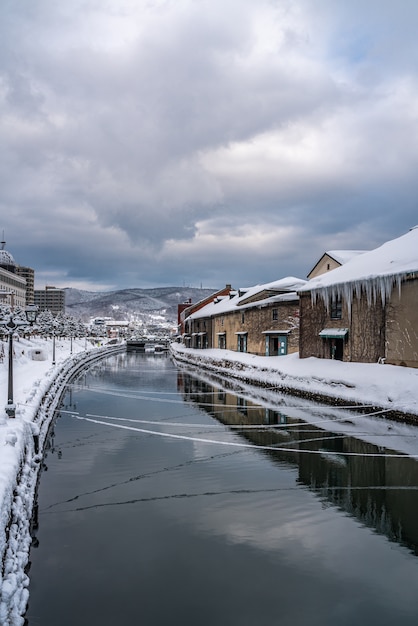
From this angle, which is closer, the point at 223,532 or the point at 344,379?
the point at 223,532

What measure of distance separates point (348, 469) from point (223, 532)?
6.48 m

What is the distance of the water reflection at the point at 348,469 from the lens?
10836 millimetres

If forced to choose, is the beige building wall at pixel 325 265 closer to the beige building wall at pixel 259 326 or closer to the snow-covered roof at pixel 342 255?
the snow-covered roof at pixel 342 255

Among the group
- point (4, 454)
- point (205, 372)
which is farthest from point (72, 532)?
point (205, 372)

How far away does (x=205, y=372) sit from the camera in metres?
52.9

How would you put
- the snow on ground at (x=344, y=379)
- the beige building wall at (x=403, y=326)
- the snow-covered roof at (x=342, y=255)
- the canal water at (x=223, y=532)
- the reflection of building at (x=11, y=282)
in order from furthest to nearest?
the reflection of building at (x=11, y=282) < the snow-covered roof at (x=342, y=255) < the beige building wall at (x=403, y=326) < the snow on ground at (x=344, y=379) < the canal water at (x=223, y=532)

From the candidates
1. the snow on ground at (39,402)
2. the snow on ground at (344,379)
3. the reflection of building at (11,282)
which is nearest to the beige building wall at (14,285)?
the reflection of building at (11,282)

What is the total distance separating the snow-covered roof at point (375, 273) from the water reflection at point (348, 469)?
34.9 feet

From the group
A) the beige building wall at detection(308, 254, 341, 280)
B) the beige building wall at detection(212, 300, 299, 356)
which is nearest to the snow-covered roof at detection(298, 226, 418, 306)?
the beige building wall at detection(212, 300, 299, 356)

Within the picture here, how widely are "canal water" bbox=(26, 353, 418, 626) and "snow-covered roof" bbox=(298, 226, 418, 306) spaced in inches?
486

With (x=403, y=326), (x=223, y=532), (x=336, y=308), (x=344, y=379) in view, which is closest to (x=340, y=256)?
(x=336, y=308)

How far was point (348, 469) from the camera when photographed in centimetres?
1474

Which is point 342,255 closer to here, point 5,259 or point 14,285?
point 14,285

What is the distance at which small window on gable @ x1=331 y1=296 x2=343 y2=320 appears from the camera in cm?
3400
